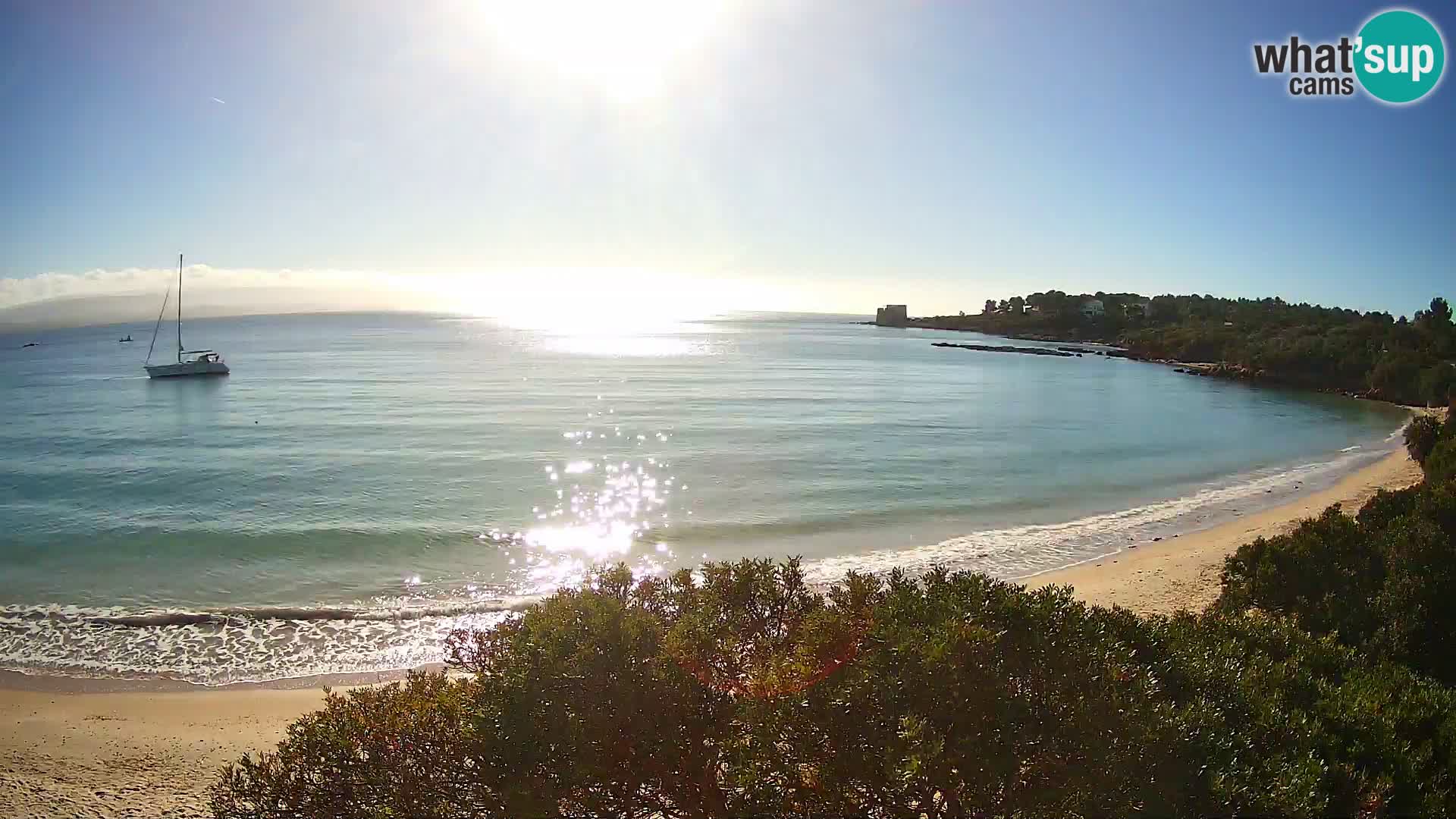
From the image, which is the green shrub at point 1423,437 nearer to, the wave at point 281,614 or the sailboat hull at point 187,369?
the wave at point 281,614

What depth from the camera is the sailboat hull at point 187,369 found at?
197 feet

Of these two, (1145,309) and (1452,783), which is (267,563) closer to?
(1452,783)

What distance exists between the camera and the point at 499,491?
23.9 m

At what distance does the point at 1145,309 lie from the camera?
14438 cm

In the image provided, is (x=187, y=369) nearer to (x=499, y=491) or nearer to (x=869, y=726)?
(x=499, y=491)

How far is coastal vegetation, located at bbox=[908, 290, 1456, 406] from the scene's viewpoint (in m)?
52.8

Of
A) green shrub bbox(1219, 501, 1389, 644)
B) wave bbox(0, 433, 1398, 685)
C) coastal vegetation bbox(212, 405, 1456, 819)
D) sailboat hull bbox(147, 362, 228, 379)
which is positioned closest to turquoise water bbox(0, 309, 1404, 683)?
wave bbox(0, 433, 1398, 685)

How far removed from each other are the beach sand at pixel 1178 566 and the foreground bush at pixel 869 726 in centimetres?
619

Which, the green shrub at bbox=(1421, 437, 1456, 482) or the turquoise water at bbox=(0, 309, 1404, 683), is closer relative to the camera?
the turquoise water at bbox=(0, 309, 1404, 683)

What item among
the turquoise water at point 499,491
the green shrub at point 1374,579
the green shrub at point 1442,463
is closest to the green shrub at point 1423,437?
the turquoise water at point 499,491

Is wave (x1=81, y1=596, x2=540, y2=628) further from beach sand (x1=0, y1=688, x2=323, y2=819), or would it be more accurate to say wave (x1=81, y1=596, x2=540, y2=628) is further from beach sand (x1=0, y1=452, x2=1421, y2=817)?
beach sand (x1=0, y1=688, x2=323, y2=819)

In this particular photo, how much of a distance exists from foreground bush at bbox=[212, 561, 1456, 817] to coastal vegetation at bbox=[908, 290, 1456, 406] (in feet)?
170

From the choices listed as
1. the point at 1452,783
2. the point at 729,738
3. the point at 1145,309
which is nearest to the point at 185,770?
the point at 729,738

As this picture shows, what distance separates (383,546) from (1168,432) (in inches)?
1403
